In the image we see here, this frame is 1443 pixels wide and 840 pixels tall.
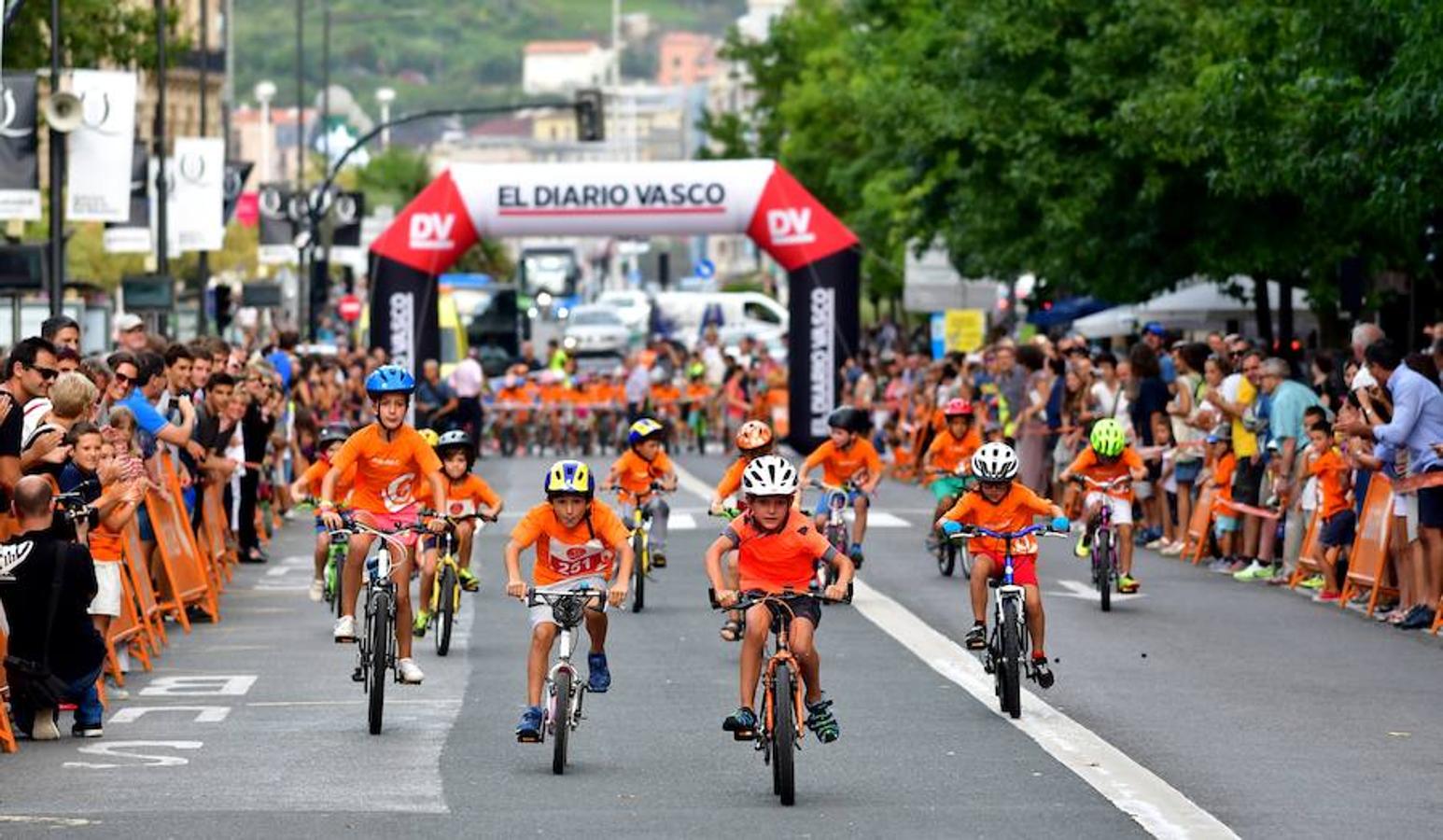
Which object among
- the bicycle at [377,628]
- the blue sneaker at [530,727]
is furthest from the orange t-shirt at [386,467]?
the blue sneaker at [530,727]

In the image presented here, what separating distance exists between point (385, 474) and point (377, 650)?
156cm

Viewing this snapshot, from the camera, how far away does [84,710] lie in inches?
596

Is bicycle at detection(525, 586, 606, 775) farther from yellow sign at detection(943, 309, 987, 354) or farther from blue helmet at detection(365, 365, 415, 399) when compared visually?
yellow sign at detection(943, 309, 987, 354)

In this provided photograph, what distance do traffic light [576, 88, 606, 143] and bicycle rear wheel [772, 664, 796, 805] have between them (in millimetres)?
43124

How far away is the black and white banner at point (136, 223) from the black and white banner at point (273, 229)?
1457cm

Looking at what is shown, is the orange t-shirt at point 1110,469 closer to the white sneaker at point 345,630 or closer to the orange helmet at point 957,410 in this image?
the orange helmet at point 957,410

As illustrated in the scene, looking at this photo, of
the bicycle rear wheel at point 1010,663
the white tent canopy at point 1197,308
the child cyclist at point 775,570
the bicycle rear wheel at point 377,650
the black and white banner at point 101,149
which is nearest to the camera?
the child cyclist at point 775,570

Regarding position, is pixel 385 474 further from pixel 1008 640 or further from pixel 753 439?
pixel 753 439

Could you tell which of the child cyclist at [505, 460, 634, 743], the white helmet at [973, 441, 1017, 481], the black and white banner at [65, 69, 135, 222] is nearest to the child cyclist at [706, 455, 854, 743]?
the child cyclist at [505, 460, 634, 743]

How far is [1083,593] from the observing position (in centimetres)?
2409

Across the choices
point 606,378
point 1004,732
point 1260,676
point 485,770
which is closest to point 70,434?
point 485,770

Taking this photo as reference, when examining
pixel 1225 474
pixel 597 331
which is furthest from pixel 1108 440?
pixel 597 331

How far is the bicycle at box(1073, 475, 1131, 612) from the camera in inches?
875

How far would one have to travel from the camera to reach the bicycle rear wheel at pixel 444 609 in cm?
1927
